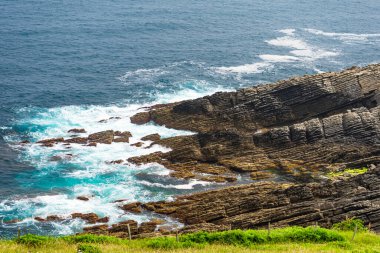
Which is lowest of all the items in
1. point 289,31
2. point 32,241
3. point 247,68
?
point 32,241

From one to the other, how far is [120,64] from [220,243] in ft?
231

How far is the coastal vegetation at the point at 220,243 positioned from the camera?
34281mm

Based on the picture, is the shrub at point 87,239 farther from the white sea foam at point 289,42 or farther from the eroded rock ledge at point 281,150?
the white sea foam at point 289,42

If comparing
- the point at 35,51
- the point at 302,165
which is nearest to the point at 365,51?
the point at 302,165

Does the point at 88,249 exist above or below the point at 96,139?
below

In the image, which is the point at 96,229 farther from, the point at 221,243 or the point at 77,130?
the point at 77,130

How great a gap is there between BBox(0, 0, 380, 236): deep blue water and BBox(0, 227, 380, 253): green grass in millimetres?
15296

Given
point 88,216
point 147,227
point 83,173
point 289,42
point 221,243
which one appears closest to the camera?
point 221,243

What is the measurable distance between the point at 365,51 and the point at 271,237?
92.2 metres

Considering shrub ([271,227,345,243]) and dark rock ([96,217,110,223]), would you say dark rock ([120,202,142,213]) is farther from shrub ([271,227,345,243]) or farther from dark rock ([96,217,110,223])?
shrub ([271,227,345,243])

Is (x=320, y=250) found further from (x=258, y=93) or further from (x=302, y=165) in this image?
(x=258, y=93)

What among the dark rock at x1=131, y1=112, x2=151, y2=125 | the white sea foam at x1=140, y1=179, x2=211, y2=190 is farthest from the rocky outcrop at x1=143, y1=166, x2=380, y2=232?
the dark rock at x1=131, y1=112, x2=151, y2=125

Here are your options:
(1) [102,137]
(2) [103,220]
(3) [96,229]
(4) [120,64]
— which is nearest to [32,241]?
(3) [96,229]

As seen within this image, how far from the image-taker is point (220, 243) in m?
37.4
